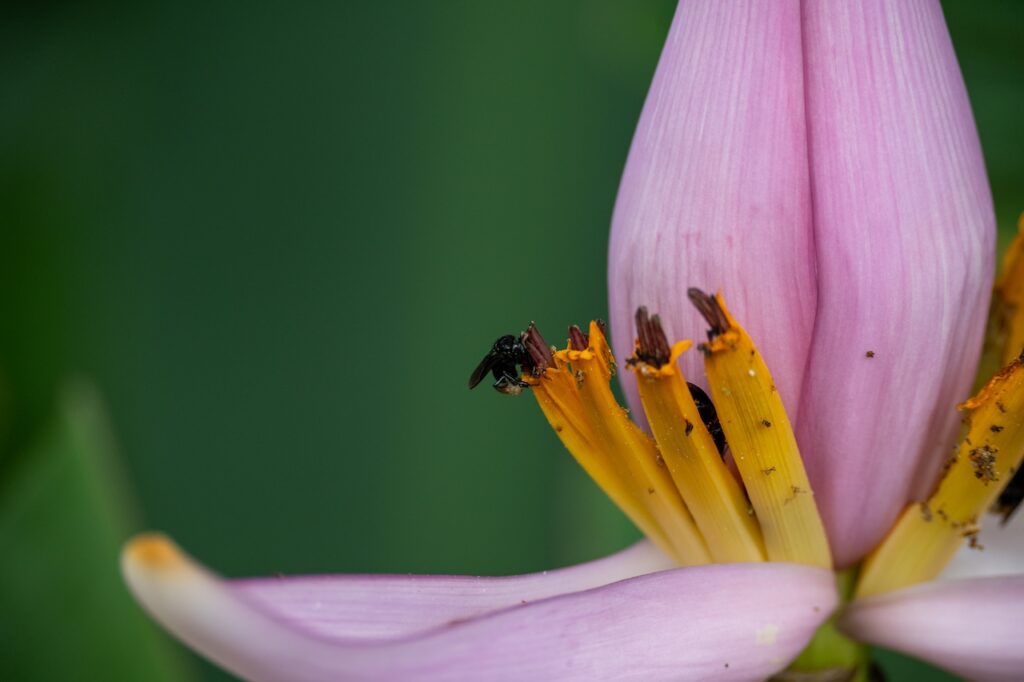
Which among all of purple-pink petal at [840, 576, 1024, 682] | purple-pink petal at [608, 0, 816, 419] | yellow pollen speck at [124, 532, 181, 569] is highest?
purple-pink petal at [608, 0, 816, 419]

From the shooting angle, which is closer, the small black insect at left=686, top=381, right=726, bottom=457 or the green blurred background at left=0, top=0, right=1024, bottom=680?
the small black insect at left=686, top=381, right=726, bottom=457

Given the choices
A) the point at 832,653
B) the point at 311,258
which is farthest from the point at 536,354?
the point at 311,258

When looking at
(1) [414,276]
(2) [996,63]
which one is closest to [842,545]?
(2) [996,63]

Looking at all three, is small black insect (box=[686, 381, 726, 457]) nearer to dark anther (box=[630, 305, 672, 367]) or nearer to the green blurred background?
dark anther (box=[630, 305, 672, 367])

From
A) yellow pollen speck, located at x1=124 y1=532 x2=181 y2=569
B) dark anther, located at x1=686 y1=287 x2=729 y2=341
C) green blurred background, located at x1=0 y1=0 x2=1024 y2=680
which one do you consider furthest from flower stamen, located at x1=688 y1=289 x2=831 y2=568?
green blurred background, located at x1=0 y1=0 x2=1024 y2=680

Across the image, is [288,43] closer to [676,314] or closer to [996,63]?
[996,63]

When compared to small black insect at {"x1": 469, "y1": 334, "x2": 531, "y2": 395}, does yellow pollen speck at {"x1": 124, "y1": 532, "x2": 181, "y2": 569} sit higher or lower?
lower

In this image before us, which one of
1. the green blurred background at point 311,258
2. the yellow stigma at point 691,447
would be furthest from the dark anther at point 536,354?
the green blurred background at point 311,258
